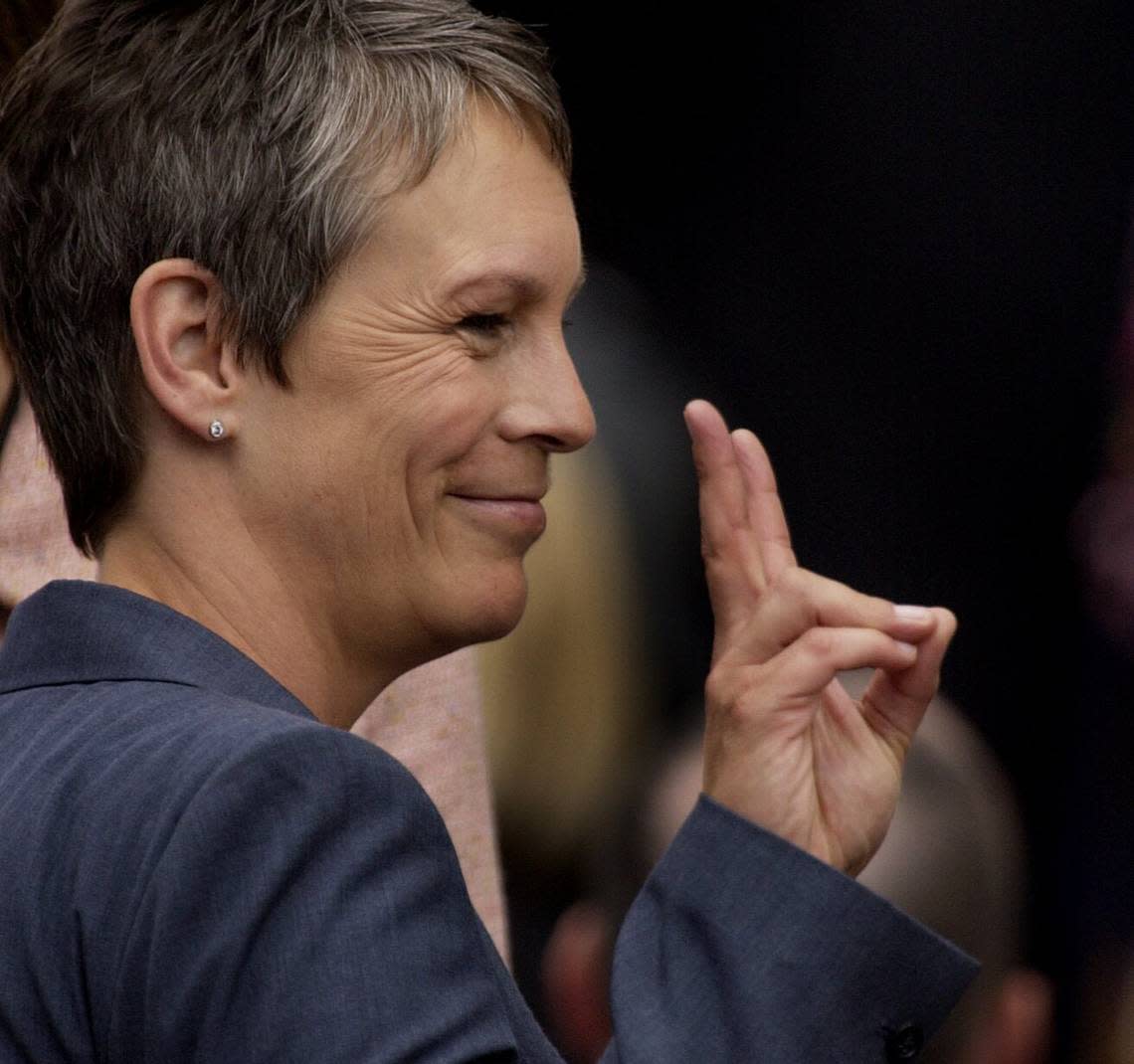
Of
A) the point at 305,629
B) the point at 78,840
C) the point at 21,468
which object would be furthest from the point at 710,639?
the point at 78,840

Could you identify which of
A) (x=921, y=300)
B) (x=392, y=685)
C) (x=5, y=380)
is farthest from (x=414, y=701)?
(x=921, y=300)

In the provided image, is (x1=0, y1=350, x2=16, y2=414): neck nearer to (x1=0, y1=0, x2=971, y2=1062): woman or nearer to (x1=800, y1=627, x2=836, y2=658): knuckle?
(x1=0, y1=0, x2=971, y2=1062): woman

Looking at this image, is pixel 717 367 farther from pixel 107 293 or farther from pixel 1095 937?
pixel 107 293

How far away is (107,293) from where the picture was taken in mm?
1388

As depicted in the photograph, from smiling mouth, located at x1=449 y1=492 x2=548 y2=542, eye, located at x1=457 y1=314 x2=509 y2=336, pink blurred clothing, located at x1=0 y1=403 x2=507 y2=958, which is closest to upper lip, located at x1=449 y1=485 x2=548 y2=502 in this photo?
smiling mouth, located at x1=449 y1=492 x2=548 y2=542

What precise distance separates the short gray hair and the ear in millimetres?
14

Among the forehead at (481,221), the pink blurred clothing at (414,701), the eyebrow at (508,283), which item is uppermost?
the forehead at (481,221)

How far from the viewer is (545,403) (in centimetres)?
145

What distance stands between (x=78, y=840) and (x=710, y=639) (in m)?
1.56

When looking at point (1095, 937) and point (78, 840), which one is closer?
point (78, 840)

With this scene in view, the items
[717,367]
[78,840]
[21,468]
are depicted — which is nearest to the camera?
[78,840]

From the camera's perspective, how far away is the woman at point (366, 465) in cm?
124

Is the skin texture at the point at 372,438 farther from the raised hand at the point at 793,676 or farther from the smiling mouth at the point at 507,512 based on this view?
the raised hand at the point at 793,676

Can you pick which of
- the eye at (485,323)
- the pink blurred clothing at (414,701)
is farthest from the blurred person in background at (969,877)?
the eye at (485,323)
